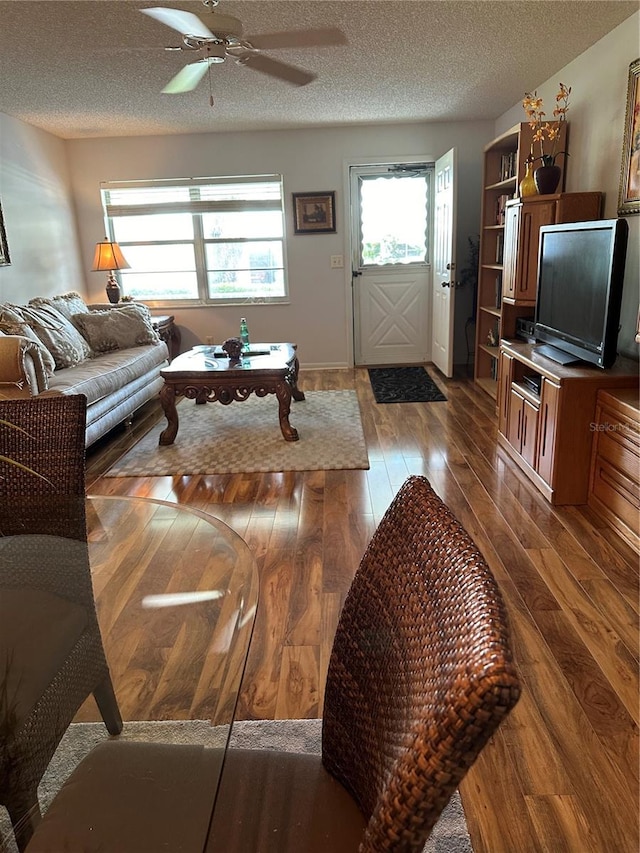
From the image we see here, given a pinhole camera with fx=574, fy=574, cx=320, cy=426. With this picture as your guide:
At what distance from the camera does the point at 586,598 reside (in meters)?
2.14

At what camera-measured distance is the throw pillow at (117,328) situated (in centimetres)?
479

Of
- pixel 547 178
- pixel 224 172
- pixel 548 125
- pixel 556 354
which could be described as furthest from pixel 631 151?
pixel 224 172

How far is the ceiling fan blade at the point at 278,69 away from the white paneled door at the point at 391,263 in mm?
2139

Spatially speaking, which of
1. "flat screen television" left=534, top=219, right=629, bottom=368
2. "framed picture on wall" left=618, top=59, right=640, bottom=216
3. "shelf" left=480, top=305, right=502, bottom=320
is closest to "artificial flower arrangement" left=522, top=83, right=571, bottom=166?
"framed picture on wall" left=618, top=59, right=640, bottom=216

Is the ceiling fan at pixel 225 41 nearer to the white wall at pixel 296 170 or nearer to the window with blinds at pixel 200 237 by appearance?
the white wall at pixel 296 170

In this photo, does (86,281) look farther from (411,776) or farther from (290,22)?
(411,776)

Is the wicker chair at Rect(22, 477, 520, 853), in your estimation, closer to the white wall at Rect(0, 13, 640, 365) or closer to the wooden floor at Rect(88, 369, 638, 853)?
the wooden floor at Rect(88, 369, 638, 853)

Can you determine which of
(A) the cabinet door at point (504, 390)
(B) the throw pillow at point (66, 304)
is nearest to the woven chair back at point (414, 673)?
(A) the cabinet door at point (504, 390)

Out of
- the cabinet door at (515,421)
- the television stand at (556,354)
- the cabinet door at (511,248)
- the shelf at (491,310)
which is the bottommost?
the cabinet door at (515,421)

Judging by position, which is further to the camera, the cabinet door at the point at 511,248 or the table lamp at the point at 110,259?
the table lamp at the point at 110,259

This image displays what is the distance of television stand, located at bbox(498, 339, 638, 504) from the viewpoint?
2.73m

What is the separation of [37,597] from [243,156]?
5392mm

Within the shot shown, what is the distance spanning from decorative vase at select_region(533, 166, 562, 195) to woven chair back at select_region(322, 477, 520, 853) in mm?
3478

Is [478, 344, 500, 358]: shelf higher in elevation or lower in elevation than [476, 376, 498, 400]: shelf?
higher
